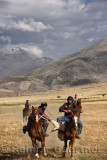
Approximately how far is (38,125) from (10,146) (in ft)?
12.5

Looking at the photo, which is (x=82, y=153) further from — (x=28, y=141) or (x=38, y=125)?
(x=28, y=141)

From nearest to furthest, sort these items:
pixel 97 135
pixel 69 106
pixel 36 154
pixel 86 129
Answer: pixel 36 154 → pixel 69 106 → pixel 97 135 → pixel 86 129

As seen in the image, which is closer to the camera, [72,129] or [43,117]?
[72,129]

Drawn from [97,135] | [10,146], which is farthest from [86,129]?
[10,146]

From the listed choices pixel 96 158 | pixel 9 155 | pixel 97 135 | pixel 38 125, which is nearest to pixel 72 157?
pixel 96 158

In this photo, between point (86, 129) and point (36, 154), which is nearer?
point (36, 154)

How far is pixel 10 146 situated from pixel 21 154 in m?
2.20

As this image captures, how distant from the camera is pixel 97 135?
58.3 ft

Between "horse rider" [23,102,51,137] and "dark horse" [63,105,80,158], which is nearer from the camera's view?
"dark horse" [63,105,80,158]

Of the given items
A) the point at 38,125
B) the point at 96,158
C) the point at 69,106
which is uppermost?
the point at 69,106

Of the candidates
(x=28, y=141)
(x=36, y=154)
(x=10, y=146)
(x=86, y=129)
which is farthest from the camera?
(x=86, y=129)

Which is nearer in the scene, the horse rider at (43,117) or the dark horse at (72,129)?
the dark horse at (72,129)

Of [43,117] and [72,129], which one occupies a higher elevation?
[43,117]

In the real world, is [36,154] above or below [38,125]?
below
